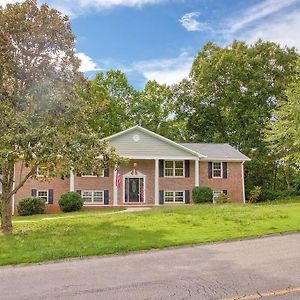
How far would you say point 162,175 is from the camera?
35531 millimetres

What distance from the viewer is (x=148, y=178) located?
1391 inches

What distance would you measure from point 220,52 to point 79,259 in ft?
146

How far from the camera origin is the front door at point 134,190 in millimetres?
35031

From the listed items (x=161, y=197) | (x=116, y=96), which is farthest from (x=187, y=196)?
(x=116, y=96)

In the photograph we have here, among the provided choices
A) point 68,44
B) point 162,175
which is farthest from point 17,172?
point 68,44

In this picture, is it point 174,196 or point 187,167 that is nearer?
point 174,196

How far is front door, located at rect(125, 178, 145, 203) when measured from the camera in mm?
35031

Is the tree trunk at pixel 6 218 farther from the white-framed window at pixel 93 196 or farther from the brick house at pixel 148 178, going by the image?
the white-framed window at pixel 93 196

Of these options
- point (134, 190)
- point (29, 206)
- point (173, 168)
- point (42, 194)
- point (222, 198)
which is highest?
point (173, 168)

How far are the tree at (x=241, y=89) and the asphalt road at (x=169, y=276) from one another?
128ft

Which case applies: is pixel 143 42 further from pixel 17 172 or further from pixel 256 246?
pixel 17 172

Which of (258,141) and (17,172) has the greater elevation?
(258,141)

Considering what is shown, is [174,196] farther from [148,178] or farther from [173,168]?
[148,178]

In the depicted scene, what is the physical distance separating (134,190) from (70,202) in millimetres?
5982
